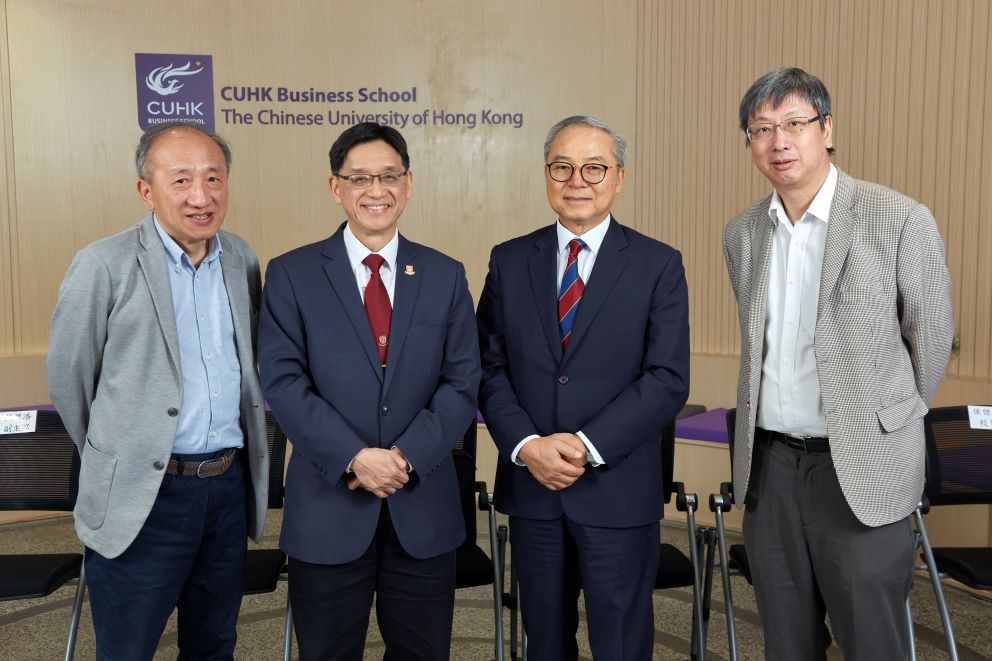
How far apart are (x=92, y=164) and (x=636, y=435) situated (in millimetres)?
4975

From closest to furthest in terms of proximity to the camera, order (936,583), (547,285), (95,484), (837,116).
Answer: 1. (95,484)
2. (547,285)
3. (936,583)
4. (837,116)

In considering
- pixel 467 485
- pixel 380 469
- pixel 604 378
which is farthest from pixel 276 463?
pixel 604 378

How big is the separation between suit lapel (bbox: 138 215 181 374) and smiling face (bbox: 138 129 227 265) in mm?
77

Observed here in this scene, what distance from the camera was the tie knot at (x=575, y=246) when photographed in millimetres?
2812

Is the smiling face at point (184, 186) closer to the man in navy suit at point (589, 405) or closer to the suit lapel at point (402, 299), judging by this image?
the suit lapel at point (402, 299)

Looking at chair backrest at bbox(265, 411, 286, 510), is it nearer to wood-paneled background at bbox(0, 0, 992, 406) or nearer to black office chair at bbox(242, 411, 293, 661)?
black office chair at bbox(242, 411, 293, 661)

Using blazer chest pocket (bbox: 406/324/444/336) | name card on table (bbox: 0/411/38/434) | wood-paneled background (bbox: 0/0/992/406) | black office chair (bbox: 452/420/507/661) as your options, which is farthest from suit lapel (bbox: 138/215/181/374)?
wood-paneled background (bbox: 0/0/992/406)

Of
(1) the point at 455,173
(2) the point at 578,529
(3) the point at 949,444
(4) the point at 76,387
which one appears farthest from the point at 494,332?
(1) the point at 455,173

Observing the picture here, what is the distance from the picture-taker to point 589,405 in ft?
8.87

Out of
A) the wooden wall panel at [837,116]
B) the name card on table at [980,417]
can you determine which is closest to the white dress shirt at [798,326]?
the name card on table at [980,417]

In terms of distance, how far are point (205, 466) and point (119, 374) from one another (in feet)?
1.20

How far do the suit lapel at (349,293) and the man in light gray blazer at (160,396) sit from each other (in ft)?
1.11

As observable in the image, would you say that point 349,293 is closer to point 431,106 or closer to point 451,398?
point 451,398

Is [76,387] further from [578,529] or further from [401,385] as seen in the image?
[578,529]
